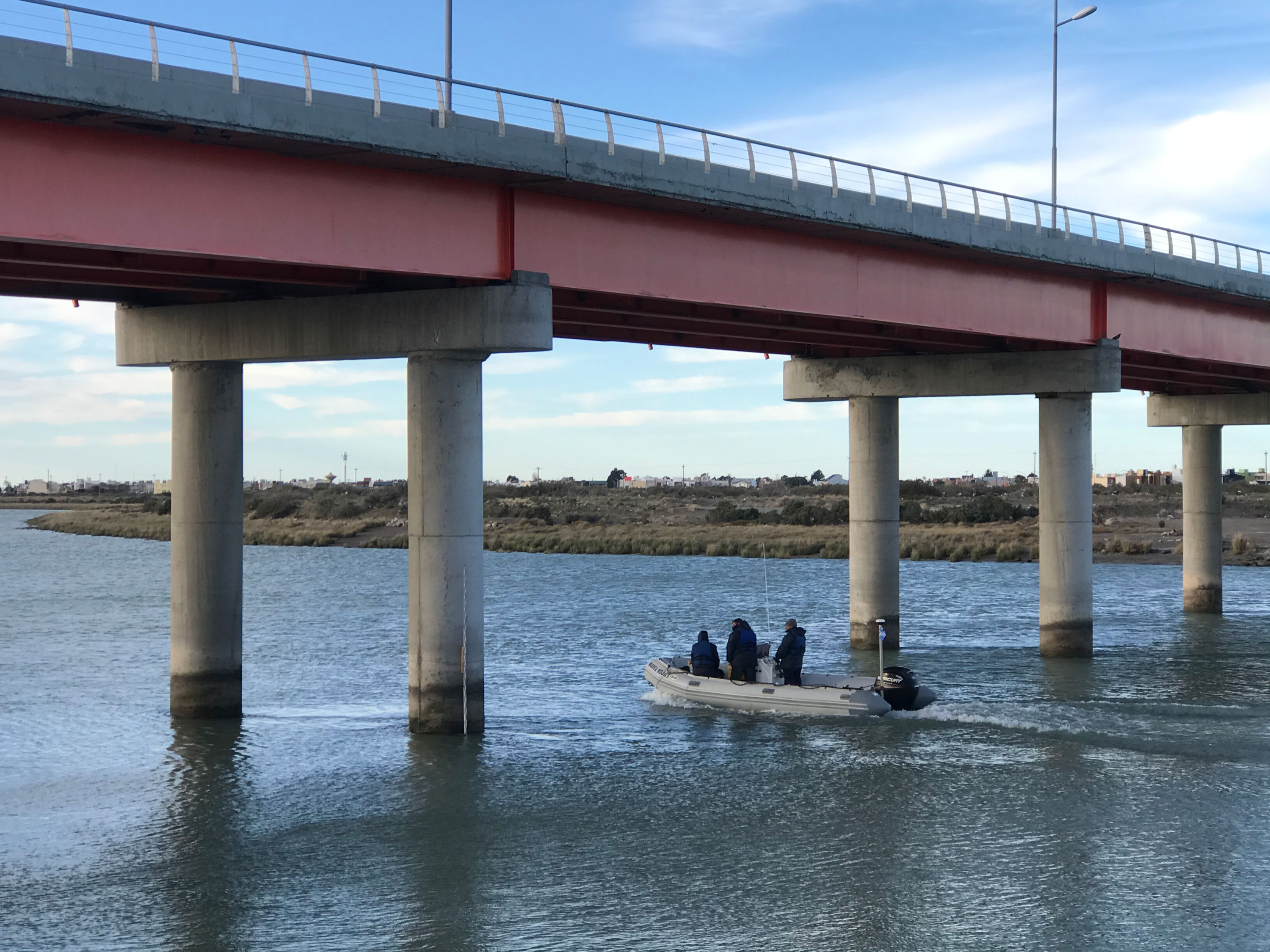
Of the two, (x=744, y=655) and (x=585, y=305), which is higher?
(x=585, y=305)

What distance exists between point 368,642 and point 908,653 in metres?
15.1

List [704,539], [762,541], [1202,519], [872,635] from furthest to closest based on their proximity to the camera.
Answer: [704,539]
[762,541]
[1202,519]
[872,635]

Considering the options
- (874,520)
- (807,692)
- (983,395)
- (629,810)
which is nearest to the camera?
(629,810)

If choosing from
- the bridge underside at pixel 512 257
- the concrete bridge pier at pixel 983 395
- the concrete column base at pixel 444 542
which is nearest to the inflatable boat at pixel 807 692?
the concrete column base at pixel 444 542

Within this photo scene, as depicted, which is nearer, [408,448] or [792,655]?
[408,448]

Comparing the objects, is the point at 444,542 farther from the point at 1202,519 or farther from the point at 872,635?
the point at 1202,519

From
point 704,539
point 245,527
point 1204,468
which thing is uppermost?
point 1204,468

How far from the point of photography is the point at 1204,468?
54.6 m

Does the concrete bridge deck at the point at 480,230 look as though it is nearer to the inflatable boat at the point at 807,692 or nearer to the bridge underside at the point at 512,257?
the bridge underside at the point at 512,257

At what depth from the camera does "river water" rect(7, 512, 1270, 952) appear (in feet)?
51.2

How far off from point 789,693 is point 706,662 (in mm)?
2178

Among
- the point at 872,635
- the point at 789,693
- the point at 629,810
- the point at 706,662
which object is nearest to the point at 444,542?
the point at 629,810

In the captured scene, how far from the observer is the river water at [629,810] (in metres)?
15.6

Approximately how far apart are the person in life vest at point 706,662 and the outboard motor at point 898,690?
3.55 m
